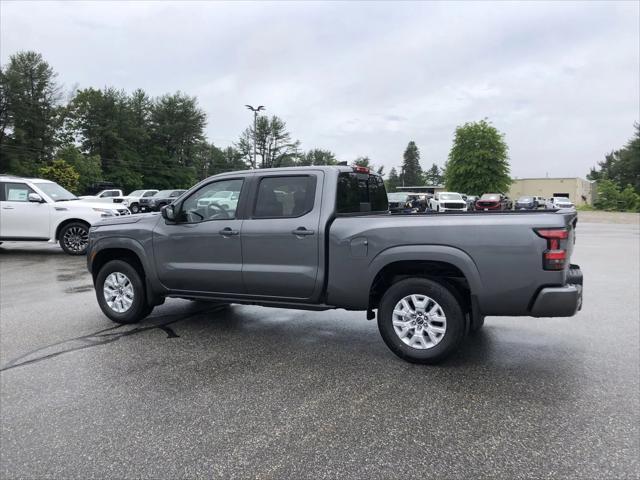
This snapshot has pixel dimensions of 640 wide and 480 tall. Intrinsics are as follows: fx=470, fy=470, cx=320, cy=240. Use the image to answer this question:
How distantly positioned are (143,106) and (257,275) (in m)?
73.2

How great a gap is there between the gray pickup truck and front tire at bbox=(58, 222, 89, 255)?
688 cm

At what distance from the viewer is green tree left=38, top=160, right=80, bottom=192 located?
41.9 m

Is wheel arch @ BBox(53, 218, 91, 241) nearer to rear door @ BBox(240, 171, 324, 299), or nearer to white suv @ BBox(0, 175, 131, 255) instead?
white suv @ BBox(0, 175, 131, 255)

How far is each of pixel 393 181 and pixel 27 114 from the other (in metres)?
114

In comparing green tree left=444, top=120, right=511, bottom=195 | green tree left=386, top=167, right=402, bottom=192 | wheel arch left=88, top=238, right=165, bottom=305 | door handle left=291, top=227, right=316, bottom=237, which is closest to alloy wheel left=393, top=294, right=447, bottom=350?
door handle left=291, top=227, right=316, bottom=237

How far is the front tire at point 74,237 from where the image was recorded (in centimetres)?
1191

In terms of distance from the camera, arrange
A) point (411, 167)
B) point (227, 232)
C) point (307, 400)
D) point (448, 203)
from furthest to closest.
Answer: point (411, 167) → point (448, 203) → point (227, 232) → point (307, 400)

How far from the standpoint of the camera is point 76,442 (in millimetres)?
3025

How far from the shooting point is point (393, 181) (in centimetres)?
15000

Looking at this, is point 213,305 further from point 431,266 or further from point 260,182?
point 431,266

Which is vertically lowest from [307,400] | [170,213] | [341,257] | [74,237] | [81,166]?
[307,400]

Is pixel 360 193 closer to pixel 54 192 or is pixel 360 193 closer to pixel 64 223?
pixel 64 223

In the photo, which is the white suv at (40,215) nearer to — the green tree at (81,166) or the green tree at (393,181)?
the green tree at (81,166)

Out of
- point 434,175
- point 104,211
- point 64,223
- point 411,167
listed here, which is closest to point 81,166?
point 64,223
